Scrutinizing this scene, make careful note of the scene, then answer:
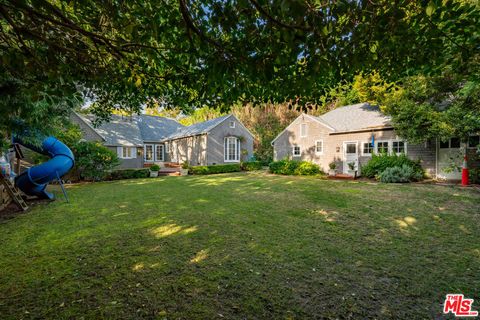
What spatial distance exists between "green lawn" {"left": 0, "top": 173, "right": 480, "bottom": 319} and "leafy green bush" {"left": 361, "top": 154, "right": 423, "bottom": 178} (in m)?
6.27

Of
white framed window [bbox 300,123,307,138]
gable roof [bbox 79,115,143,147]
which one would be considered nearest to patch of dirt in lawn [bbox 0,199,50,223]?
gable roof [bbox 79,115,143,147]

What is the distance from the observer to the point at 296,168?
59.3 ft

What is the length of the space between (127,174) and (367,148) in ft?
59.7

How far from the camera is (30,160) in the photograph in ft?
53.9

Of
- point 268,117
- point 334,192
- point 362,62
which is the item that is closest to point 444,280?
point 362,62

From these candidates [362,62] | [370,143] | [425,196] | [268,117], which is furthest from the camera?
[268,117]

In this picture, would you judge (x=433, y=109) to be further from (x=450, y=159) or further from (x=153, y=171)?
(x=153, y=171)

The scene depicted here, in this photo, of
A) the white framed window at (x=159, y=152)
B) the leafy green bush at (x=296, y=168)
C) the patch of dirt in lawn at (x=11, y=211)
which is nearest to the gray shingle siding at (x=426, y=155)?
the leafy green bush at (x=296, y=168)

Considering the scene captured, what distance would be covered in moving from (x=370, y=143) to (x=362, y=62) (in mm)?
14153

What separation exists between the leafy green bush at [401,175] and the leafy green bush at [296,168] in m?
5.47

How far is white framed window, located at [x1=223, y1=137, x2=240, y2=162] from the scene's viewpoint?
24.0 m

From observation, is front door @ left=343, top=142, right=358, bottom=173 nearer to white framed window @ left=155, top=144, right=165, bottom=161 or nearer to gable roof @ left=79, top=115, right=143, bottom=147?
gable roof @ left=79, top=115, right=143, bottom=147

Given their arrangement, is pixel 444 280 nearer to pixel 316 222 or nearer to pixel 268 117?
pixel 316 222

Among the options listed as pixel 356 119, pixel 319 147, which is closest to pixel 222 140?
pixel 319 147
